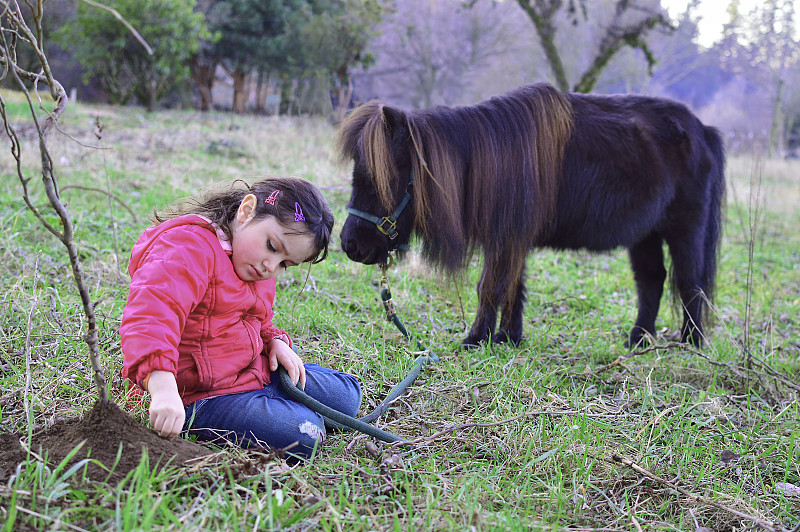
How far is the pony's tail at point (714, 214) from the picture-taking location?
396 cm

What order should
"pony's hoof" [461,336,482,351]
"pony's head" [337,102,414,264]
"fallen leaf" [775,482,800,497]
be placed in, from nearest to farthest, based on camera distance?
"fallen leaf" [775,482,800,497], "pony's head" [337,102,414,264], "pony's hoof" [461,336,482,351]

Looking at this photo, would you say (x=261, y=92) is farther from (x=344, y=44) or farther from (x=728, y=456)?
(x=728, y=456)

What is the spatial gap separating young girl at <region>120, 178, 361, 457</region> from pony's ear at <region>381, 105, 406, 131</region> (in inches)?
36.8

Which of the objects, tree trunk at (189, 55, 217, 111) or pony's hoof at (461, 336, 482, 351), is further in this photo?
tree trunk at (189, 55, 217, 111)

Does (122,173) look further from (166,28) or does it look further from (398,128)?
(166,28)

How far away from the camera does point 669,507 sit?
193cm

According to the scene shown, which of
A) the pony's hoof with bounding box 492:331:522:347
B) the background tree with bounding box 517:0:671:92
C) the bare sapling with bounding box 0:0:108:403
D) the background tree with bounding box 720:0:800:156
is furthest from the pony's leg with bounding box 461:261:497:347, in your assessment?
the background tree with bounding box 720:0:800:156

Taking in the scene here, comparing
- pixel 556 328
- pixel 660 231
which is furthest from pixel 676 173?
pixel 556 328

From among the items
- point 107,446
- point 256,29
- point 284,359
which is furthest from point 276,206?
point 256,29

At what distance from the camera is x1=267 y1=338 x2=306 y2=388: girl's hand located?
2.19m

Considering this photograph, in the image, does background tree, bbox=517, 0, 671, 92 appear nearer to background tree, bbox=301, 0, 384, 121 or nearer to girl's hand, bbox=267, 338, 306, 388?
background tree, bbox=301, 0, 384, 121

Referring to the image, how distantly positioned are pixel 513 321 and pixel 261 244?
1997 millimetres

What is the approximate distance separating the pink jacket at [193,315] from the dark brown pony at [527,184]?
970 mm

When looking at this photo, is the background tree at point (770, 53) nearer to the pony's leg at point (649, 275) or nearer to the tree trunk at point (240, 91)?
the tree trunk at point (240, 91)
